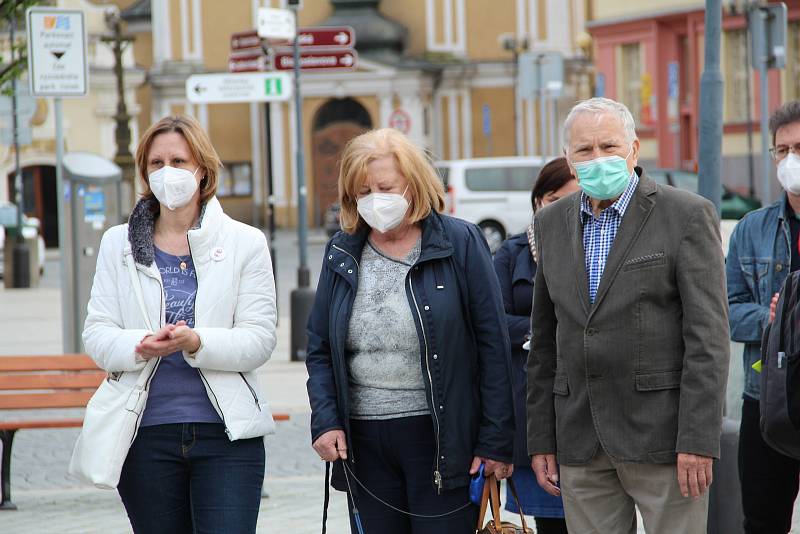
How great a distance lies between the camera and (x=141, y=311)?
4875 mm

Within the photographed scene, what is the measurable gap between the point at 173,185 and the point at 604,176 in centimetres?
144

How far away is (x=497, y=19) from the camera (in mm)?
55656

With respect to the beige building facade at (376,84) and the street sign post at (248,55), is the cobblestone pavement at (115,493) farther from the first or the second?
the beige building facade at (376,84)

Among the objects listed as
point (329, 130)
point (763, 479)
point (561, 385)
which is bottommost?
point (763, 479)

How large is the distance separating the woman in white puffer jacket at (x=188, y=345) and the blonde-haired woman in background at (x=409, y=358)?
0.29m

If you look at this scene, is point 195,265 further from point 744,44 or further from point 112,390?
point 744,44

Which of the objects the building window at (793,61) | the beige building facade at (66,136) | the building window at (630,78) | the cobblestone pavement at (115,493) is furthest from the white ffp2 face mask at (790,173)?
the beige building facade at (66,136)

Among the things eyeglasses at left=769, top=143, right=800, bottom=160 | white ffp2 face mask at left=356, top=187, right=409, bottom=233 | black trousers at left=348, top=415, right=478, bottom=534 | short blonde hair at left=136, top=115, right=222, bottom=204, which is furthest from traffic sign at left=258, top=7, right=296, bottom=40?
black trousers at left=348, top=415, right=478, bottom=534

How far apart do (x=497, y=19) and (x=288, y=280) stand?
103 ft

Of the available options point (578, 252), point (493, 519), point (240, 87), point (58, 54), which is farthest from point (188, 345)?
point (240, 87)

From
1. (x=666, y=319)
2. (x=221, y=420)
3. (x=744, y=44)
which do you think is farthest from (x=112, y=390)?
(x=744, y=44)

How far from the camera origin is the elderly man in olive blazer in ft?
14.1

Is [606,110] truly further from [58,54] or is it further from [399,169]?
[58,54]

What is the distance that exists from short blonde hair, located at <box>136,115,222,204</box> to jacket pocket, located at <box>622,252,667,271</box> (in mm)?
1513
